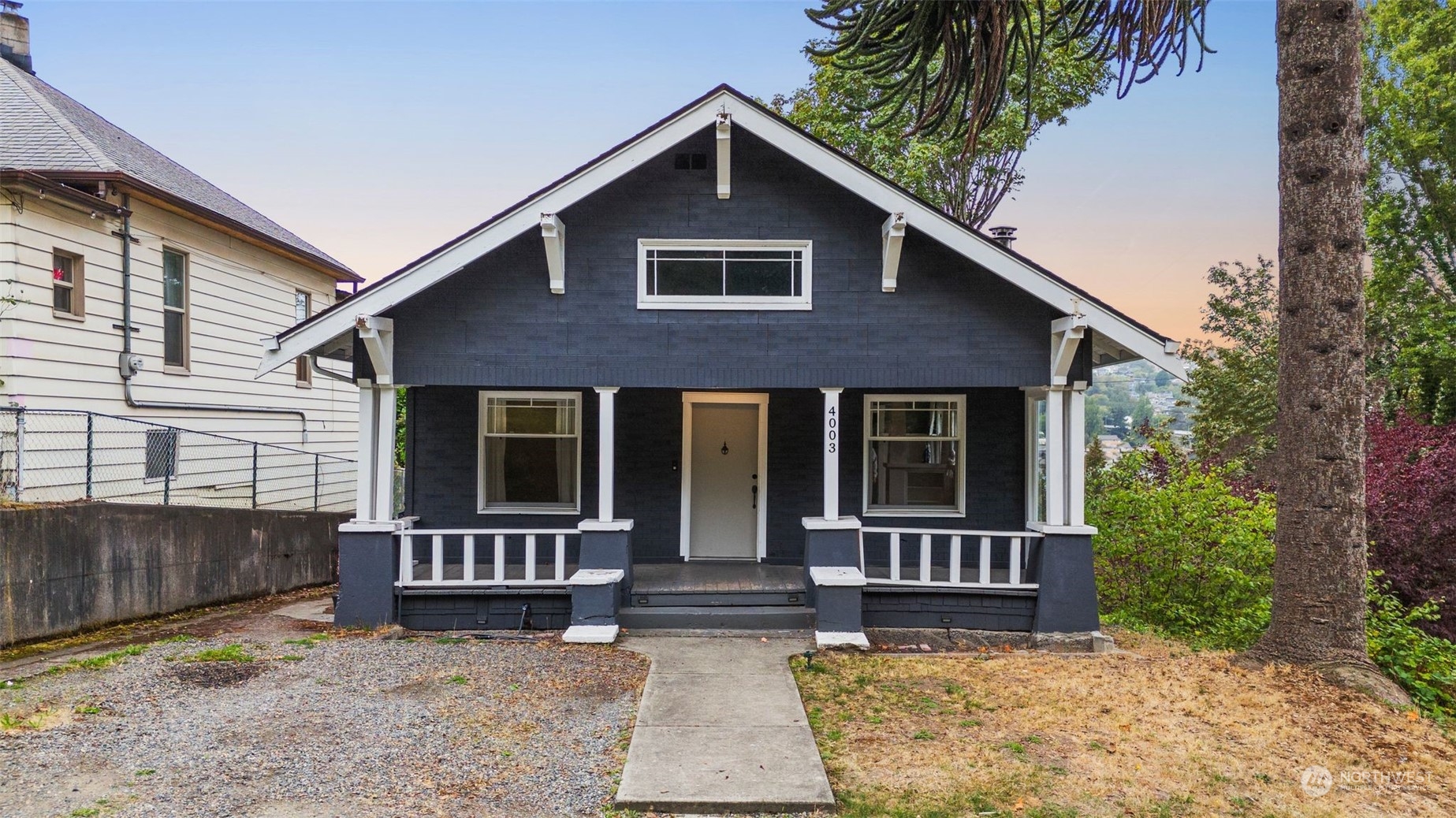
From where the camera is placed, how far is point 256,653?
743cm

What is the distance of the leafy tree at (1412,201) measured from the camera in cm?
1480

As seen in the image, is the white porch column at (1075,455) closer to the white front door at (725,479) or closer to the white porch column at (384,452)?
the white front door at (725,479)

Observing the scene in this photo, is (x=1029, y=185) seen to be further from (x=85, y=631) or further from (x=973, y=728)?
(x=85, y=631)

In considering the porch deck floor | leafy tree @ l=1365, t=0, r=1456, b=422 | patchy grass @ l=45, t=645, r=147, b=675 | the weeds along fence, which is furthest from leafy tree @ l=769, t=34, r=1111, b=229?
patchy grass @ l=45, t=645, r=147, b=675

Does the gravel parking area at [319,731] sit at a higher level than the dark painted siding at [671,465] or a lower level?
lower

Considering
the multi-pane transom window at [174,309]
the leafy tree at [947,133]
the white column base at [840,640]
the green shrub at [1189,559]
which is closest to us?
the white column base at [840,640]

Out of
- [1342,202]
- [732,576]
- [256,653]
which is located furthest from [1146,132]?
[256,653]

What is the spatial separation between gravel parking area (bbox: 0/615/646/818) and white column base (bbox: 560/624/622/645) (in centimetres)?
13

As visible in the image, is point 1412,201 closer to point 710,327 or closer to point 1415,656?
point 1415,656

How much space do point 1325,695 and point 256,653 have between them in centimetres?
914

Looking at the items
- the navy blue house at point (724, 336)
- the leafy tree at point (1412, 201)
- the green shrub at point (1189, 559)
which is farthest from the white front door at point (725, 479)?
the leafy tree at point (1412, 201)

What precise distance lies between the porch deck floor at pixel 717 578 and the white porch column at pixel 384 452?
→ 2.81 meters

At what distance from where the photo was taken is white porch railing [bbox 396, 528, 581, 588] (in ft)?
27.9

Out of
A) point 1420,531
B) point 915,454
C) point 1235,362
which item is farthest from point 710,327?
point 1235,362
